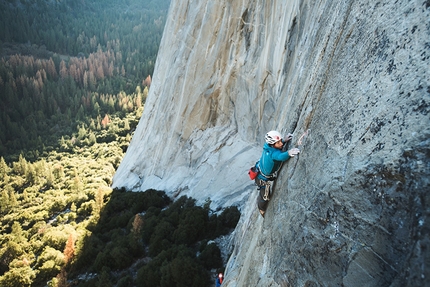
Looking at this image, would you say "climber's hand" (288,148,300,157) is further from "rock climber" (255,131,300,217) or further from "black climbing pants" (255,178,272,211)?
"black climbing pants" (255,178,272,211)

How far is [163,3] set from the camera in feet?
534

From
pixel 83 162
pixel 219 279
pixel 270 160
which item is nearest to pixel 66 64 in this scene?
pixel 83 162

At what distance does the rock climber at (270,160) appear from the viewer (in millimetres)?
4932

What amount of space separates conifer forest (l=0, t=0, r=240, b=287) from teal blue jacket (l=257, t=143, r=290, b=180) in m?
8.39

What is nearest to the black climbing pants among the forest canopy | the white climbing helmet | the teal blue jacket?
the teal blue jacket

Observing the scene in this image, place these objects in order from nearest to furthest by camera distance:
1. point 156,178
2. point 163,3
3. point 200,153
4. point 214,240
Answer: point 214,240, point 200,153, point 156,178, point 163,3

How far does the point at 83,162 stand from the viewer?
5244 cm

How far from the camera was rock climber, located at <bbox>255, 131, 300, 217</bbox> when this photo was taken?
493 cm

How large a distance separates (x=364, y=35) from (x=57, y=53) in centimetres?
12581

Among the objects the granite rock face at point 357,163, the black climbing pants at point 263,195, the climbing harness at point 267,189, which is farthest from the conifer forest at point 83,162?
the granite rock face at point 357,163

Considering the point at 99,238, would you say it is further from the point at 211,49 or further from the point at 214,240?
the point at 211,49

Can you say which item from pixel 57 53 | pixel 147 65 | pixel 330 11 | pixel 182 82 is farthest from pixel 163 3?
pixel 330 11

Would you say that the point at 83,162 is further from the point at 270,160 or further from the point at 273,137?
the point at 273,137

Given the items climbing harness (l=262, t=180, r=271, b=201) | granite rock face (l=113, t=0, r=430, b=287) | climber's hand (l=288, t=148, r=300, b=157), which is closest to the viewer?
granite rock face (l=113, t=0, r=430, b=287)
